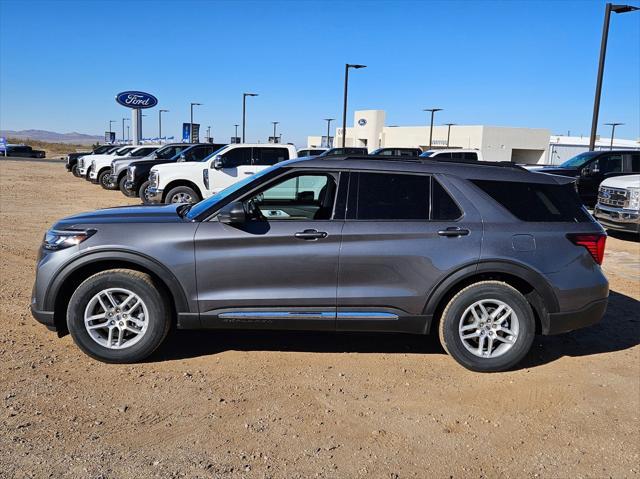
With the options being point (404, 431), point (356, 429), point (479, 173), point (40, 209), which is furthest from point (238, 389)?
point (40, 209)

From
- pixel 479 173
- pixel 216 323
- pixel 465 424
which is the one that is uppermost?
pixel 479 173

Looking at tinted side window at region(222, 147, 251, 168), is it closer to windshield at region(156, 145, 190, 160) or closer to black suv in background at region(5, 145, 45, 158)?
windshield at region(156, 145, 190, 160)

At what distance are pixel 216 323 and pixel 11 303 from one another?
9.22 ft

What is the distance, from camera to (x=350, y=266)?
4547mm

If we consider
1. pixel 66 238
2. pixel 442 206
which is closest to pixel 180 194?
pixel 66 238

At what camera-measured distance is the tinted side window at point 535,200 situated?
4742 millimetres

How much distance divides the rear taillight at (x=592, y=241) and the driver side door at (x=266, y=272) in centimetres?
197

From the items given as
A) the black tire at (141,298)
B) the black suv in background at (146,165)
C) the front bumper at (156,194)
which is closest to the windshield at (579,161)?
the black suv in background at (146,165)

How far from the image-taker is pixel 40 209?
14.3 metres

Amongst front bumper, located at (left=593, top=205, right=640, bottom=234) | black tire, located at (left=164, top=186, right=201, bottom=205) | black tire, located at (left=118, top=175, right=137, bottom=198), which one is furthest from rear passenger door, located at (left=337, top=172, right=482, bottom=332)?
black tire, located at (left=118, top=175, right=137, bottom=198)

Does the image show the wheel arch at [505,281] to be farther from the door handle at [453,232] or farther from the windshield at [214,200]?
the windshield at [214,200]

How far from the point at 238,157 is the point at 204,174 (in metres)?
0.93

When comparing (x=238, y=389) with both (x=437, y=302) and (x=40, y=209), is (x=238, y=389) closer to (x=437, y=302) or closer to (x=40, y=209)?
(x=437, y=302)

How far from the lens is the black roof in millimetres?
4793
